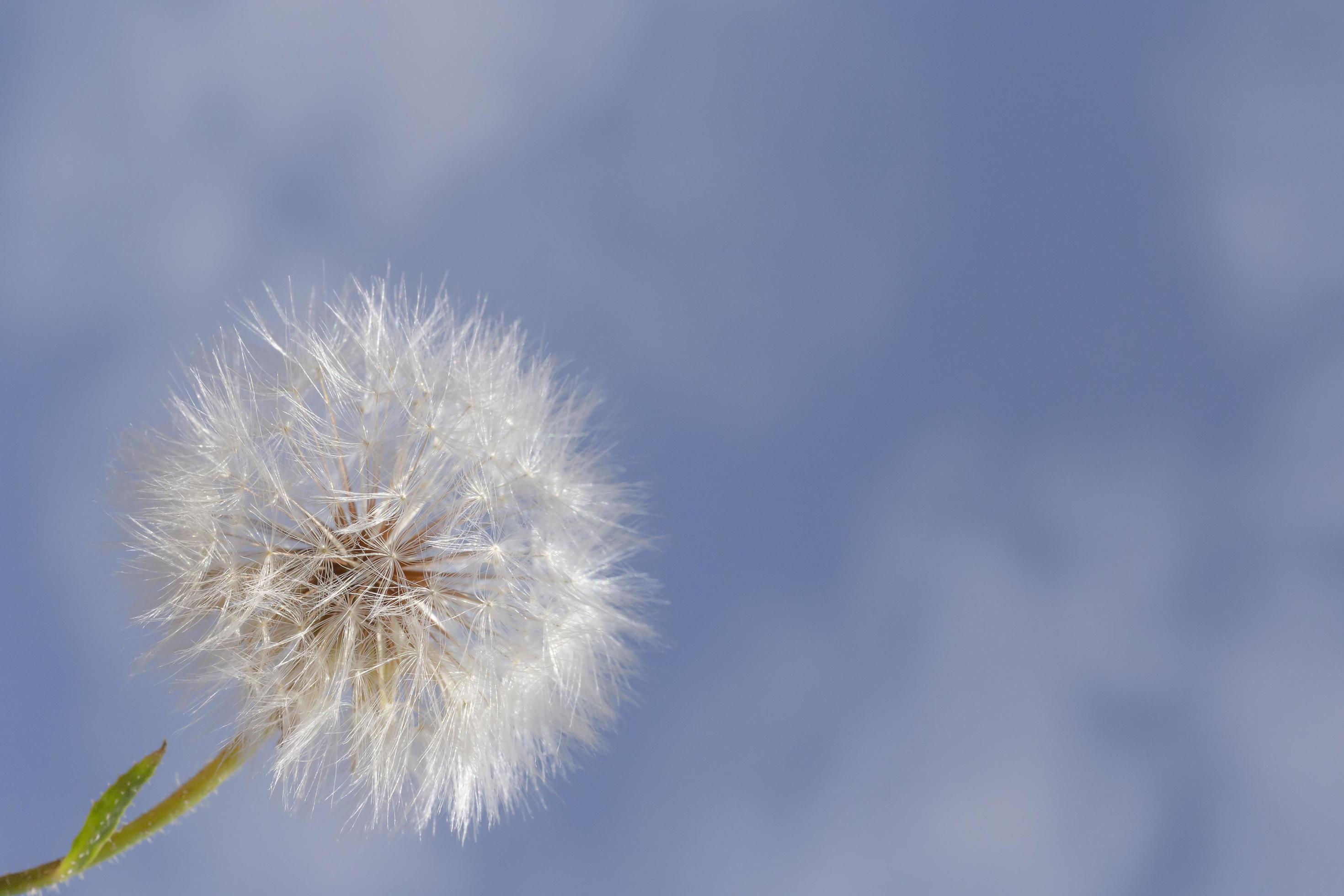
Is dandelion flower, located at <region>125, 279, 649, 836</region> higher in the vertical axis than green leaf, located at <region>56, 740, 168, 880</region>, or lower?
higher

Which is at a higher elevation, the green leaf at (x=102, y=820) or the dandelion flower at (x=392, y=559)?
the dandelion flower at (x=392, y=559)

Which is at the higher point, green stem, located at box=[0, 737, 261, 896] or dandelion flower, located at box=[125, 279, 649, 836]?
dandelion flower, located at box=[125, 279, 649, 836]

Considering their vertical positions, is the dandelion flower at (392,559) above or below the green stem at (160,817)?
above

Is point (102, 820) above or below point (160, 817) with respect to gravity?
below

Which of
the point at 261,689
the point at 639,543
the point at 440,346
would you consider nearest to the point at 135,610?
the point at 261,689
